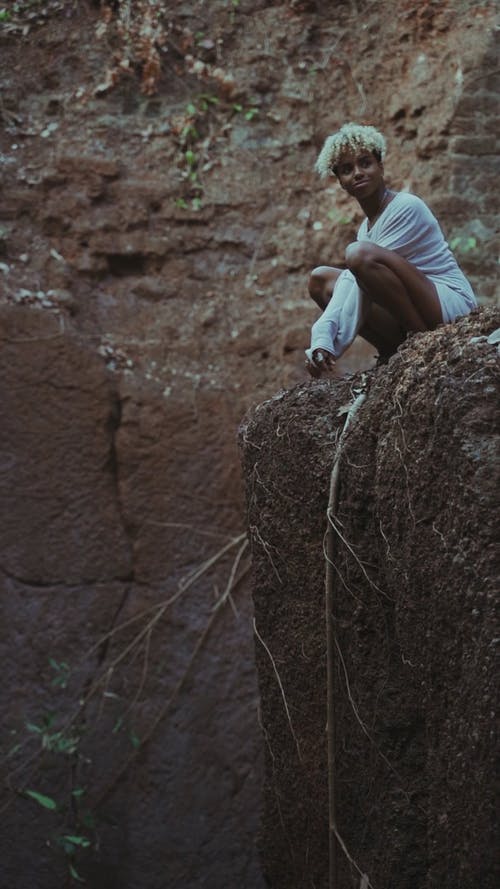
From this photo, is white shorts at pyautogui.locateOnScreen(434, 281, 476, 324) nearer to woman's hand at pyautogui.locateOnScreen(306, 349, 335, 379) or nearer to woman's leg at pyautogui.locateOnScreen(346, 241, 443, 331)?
woman's leg at pyautogui.locateOnScreen(346, 241, 443, 331)

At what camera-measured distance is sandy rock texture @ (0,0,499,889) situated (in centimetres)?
589

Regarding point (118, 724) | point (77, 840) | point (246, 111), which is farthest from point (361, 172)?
point (77, 840)

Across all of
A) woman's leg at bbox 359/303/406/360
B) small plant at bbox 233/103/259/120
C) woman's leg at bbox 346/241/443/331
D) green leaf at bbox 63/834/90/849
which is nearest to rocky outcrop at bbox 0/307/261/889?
green leaf at bbox 63/834/90/849

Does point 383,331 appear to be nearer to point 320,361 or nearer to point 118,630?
point 320,361

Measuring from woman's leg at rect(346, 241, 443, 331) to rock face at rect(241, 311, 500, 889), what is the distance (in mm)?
314

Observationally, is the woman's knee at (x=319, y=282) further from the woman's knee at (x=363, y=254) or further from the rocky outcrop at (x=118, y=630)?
the rocky outcrop at (x=118, y=630)

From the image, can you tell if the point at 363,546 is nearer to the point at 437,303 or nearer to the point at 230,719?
the point at 437,303

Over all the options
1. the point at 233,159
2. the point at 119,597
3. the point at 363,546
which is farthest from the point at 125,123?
the point at 363,546

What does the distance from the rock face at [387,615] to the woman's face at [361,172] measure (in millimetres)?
695

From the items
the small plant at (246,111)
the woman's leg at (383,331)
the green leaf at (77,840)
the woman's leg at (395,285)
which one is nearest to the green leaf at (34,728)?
the green leaf at (77,840)

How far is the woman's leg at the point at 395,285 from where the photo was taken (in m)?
3.42

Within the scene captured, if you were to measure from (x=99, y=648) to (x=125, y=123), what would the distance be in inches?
111

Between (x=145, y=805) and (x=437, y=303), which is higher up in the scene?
(x=437, y=303)

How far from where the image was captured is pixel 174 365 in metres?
6.26
